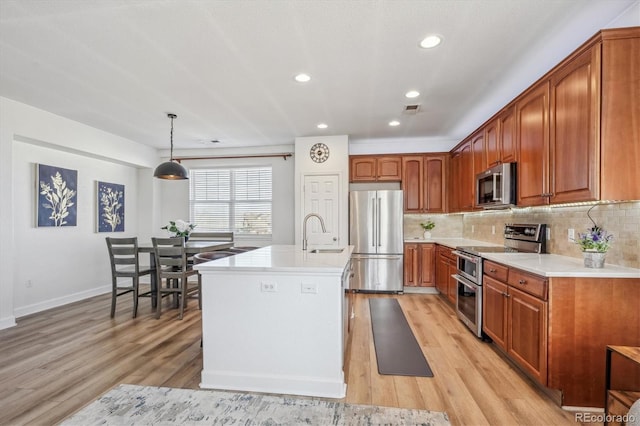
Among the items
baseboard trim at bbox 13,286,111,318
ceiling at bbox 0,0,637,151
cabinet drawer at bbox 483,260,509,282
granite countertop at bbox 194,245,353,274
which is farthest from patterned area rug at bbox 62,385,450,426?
baseboard trim at bbox 13,286,111,318

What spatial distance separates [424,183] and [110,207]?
17.6 feet

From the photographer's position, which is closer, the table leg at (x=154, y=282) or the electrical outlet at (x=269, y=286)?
the electrical outlet at (x=269, y=286)

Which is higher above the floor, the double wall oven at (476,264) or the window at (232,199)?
the window at (232,199)

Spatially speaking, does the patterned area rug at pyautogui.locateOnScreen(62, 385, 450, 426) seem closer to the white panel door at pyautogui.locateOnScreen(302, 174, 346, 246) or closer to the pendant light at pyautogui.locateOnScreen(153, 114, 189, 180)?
the pendant light at pyautogui.locateOnScreen(153, 114, 189, 180)

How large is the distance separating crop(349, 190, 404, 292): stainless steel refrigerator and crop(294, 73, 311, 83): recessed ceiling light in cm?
240

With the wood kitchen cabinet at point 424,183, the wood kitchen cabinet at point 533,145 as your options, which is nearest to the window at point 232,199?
the wood kitchen cabinet at point 424,183

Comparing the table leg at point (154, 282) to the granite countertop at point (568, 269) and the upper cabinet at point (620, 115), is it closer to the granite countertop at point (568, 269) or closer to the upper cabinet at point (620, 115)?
the granite countertop at point (568, 269)

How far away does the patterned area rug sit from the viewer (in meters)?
1.91

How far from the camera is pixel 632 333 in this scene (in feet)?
6.35

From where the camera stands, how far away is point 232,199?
6.05 m

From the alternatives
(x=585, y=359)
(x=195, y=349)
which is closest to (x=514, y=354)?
(x=585, y=359)

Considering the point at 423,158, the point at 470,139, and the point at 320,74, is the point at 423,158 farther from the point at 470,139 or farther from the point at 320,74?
the point at 320,74

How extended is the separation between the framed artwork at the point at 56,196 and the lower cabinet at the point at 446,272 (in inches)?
215

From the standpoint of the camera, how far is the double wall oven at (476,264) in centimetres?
310
